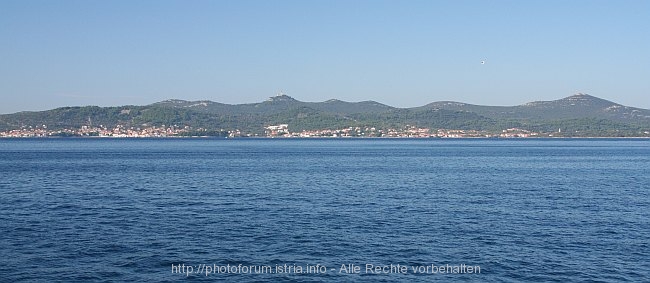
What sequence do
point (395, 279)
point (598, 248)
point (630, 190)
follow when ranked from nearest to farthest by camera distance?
point (395, 279), point (598, 248), point (630, 190)

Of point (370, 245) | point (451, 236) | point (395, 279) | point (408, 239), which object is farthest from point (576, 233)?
point (395, 279)

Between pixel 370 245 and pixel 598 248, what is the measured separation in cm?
1095

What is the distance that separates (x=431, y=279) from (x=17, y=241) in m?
20.8

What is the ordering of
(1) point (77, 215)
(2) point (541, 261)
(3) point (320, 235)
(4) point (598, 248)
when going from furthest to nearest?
(1) point (77, 215)
(3) point (320, 235)
(4) point (598, 248)
(2) point (541, 261)

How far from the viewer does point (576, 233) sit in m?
37.2

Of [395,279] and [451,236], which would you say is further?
[451,236]

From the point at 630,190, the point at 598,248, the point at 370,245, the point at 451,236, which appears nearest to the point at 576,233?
Answer: the point at 598,248

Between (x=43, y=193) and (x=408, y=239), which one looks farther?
(x=43, y=193)

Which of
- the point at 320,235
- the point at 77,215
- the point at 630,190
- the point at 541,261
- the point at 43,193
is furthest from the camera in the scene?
the point at 630,190

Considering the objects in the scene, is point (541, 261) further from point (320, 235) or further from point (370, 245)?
point (320, 235)

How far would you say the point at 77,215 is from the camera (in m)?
43.3

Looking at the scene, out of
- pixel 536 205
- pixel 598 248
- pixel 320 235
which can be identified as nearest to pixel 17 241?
pixel 320 235

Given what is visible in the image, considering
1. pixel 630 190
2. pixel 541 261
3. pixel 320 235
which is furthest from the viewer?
pixel 630 190

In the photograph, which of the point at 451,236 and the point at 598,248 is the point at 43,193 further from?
the point at 598,248
